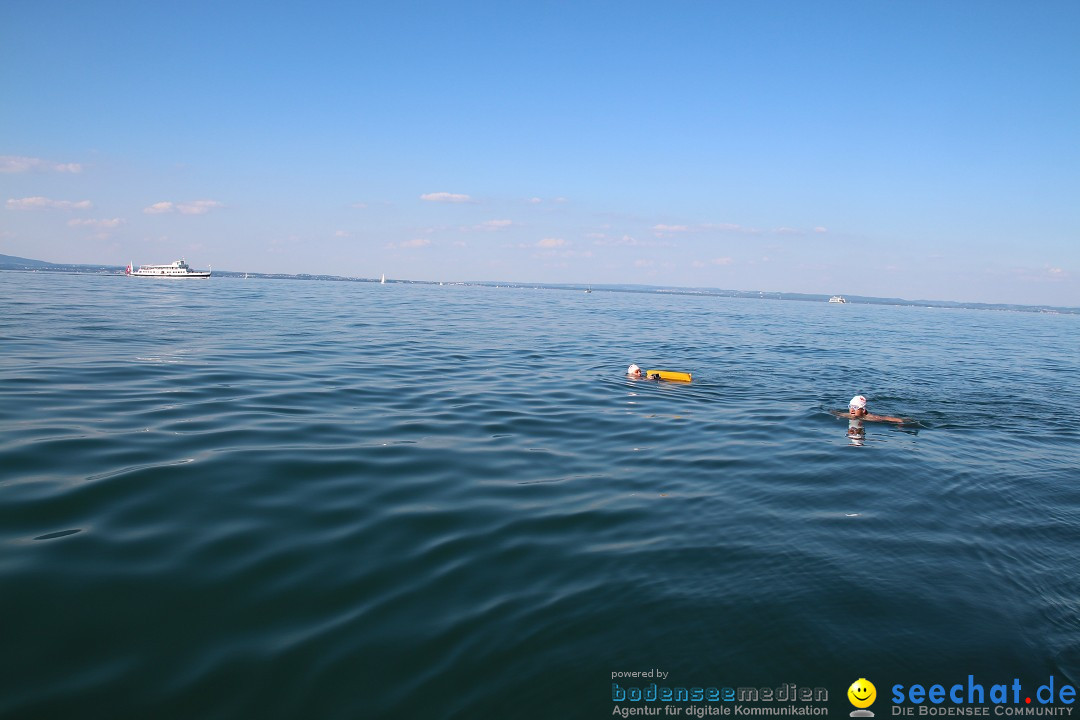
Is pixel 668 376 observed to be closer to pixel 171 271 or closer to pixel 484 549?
pixel 484 549

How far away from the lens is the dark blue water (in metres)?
4.70

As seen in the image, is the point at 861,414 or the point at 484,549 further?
the point at 861,414

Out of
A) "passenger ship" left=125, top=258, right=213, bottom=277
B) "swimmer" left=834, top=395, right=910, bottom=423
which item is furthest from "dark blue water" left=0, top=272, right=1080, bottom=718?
"passenger ship" left=125, top=258, right=213, bottom=277

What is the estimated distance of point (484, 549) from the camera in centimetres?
692

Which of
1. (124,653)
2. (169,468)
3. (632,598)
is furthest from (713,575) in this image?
(169,468)

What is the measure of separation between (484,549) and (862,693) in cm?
404

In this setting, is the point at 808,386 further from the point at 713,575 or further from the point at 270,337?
the point at 270,337

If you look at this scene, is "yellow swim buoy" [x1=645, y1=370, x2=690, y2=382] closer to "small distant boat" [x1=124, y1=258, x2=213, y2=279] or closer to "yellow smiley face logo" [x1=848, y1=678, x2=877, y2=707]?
"yellow smiley face logo" [x1=848, y1=678, x2=877, y2=707]

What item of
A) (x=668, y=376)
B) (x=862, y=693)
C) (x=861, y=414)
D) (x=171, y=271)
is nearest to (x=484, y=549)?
(x=862, y=693)

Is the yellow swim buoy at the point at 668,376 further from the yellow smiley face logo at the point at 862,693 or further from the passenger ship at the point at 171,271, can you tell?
the passenger ship at the point at 171,271

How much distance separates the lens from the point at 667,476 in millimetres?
10078

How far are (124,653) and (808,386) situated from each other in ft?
69.0

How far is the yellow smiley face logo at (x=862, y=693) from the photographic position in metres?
4.70

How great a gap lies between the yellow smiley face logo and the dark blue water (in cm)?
11
